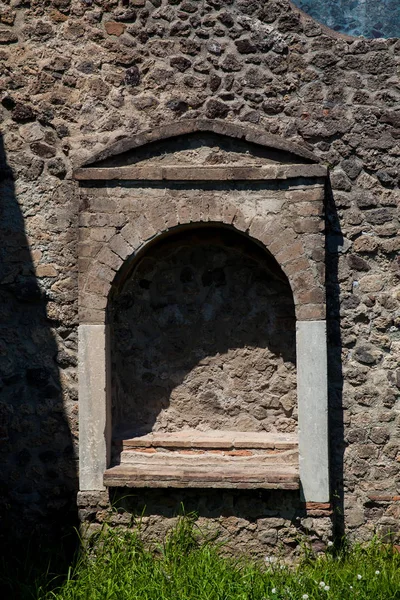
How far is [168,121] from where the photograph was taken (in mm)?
5168

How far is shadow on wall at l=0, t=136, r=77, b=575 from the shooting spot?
17.4 feet

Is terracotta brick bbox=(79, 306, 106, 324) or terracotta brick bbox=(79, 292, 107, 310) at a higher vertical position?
terracotta brick bbox=(79, 292, 107, 310)

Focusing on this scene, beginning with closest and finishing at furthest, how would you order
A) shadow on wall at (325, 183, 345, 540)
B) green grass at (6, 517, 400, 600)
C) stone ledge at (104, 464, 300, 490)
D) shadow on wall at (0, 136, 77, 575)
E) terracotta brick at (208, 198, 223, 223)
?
green grass at (6, 517, 400, 600) → stone ledge at (104, 464, 300, 490) → terracotta brick at (208, 198, 223, 223) → shadow on wall at (325, 183, 345, 540) → shadow on wall at (0, 136, 77, 575)

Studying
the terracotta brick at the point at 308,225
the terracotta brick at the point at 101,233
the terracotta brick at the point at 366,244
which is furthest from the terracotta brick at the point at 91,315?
the terracotta brick at the point at 366,244

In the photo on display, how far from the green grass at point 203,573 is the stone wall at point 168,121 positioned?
276mm

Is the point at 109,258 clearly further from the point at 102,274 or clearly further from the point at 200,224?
the point at 200,224

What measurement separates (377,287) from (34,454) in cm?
261

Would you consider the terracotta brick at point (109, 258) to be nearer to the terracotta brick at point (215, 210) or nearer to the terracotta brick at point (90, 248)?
the terracotta brick at point (90, 248)

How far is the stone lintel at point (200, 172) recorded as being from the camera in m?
4.94

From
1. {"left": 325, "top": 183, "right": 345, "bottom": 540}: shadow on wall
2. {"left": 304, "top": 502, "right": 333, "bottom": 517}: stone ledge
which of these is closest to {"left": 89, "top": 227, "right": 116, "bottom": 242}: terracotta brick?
{"left": 325, "top": 183, "right": 345, "bottom": 540}: shadow on wall

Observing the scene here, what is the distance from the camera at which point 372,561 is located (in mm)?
4934

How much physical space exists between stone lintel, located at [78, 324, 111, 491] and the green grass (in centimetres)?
40

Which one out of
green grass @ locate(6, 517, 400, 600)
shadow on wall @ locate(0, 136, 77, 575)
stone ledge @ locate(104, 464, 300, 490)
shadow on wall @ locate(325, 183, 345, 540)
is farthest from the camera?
shadow on wall @ locate(0, 136, 77, 575)

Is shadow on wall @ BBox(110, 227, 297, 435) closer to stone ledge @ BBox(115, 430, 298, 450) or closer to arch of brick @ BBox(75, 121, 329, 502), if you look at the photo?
stone ledge @ BBox(115, 430, 298, 450)
